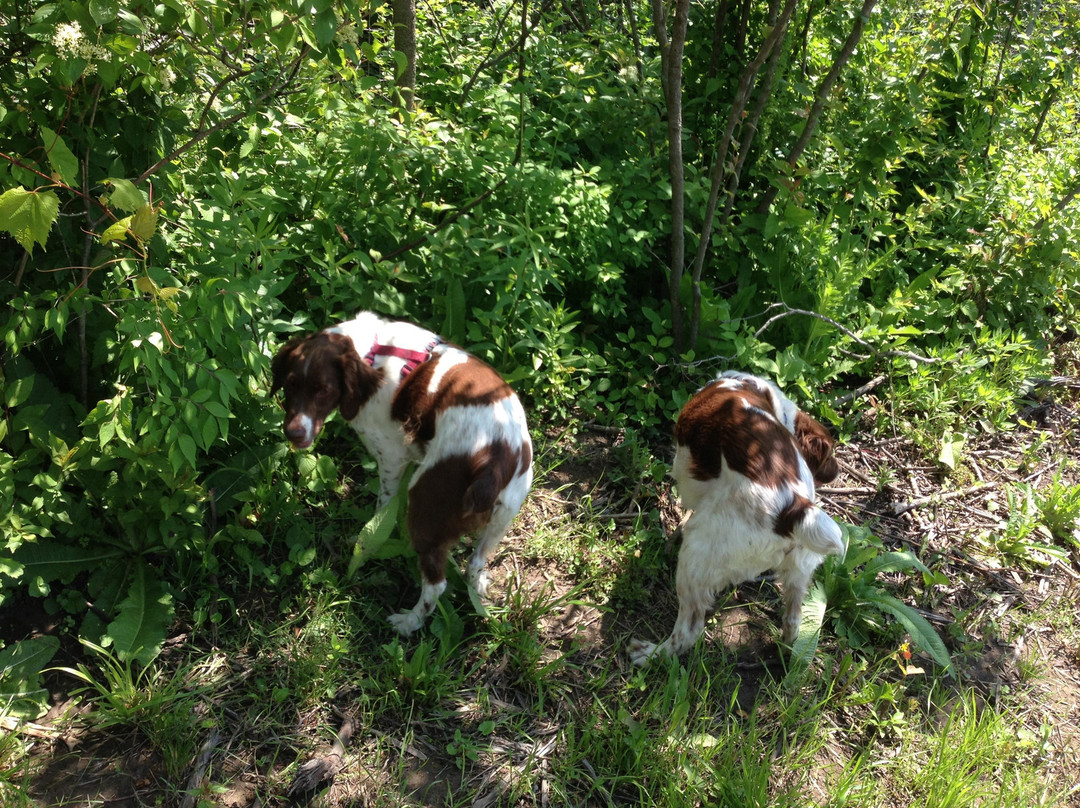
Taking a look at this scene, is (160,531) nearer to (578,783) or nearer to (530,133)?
(578,783)

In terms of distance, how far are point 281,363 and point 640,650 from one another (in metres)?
1.83

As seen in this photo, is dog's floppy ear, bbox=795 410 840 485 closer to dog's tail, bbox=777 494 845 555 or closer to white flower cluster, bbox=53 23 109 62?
dog's tail, bbox=777 494 845 555

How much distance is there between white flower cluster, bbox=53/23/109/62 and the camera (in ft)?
6.89

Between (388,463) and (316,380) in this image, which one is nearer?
(316,380)

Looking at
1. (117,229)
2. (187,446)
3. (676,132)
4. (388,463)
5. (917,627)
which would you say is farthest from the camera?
(676,132)

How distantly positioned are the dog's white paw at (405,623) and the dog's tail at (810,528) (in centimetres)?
142

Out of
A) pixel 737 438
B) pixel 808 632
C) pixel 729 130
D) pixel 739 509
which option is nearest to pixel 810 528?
pixel 739 509

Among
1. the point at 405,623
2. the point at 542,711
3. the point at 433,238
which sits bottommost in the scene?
the point at 542,711

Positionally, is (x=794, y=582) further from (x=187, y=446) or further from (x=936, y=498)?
(x=187, y=446)

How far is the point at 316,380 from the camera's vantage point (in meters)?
3.17

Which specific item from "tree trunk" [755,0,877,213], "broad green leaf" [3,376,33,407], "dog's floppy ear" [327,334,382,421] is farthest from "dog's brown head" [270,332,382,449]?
"tree trunk" [755,0,877,213]

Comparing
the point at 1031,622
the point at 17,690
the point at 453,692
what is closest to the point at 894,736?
the point at 1031,622

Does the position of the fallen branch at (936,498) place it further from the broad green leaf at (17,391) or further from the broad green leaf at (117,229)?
the broad green leaf at (17,391)

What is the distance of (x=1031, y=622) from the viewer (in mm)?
3666
